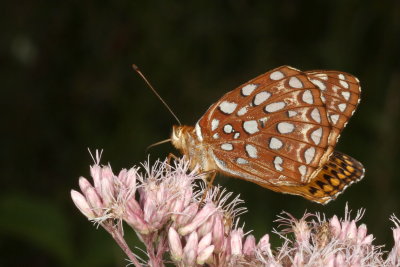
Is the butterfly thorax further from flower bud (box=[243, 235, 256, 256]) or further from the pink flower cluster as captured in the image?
flower bud (box=[243, 235, 256, 256])

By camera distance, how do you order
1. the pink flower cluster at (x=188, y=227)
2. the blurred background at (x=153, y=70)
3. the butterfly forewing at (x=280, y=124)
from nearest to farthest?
1. the pink flower cluster at (x=188, y=227)
2. the butterfly forewing at (x=280, y=124)
3. the blurred background at (x=153, y=70)

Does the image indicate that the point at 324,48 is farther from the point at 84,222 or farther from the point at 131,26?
the point at 84,222

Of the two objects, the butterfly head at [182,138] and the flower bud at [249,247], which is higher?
the butterfly head at [182,138]

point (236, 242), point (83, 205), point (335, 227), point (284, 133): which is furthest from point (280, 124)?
point (83, 205)

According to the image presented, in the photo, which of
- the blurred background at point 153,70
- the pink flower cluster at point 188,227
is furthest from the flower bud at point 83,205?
the blurred background at point 153,70

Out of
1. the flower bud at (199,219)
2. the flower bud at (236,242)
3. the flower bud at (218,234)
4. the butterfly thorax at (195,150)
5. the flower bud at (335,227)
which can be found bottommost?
the flower bud at (335,227)

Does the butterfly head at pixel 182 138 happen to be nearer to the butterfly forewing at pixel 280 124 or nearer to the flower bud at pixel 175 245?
the butterfly forewing at pixel 280 124

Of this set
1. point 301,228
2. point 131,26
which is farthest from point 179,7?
point 301,228

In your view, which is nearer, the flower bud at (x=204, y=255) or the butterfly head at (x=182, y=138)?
the flower bud at (x=204, y=255)

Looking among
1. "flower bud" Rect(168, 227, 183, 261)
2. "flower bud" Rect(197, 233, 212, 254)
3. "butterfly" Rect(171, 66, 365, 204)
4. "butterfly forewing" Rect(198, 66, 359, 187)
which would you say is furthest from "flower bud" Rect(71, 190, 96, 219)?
"butterfly forewing" Rect(198, 66, 359, 187)
